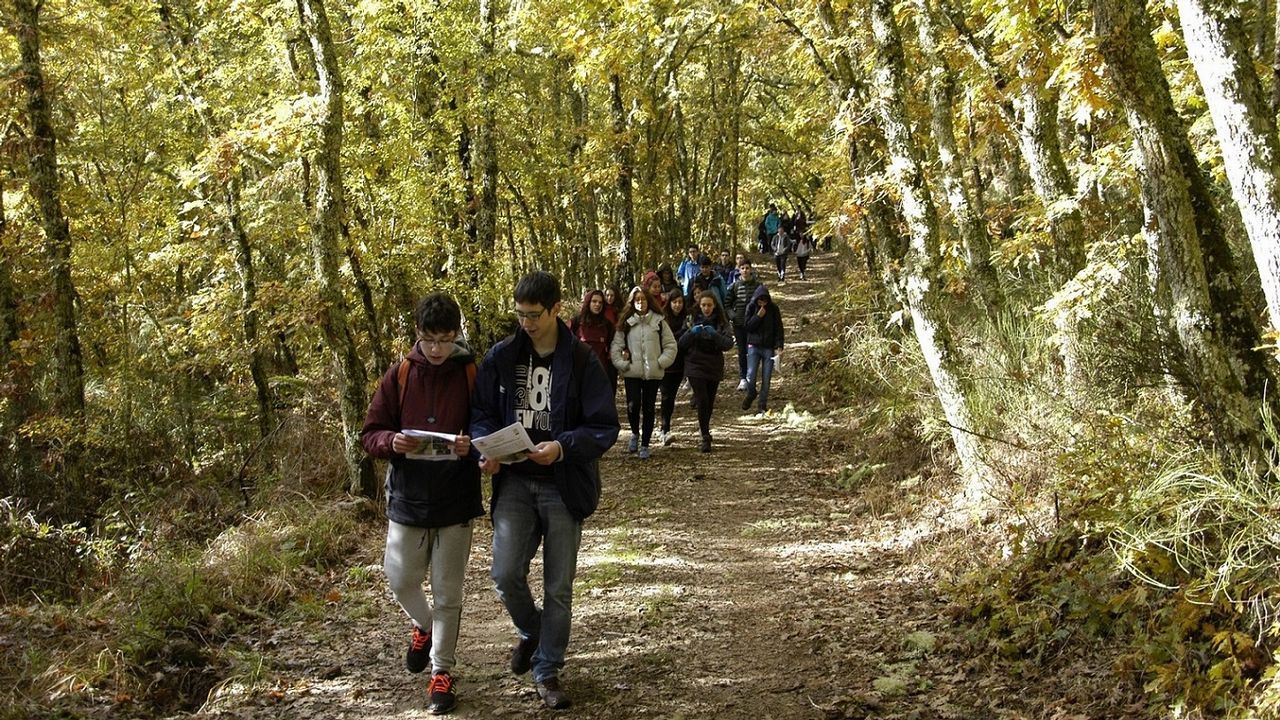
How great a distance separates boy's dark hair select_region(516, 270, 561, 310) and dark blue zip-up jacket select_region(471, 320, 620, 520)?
0.18 m

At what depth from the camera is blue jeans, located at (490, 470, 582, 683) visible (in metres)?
4.77

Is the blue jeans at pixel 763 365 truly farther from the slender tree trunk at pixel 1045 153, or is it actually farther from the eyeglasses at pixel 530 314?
the eyeglasses at pixel 530 314

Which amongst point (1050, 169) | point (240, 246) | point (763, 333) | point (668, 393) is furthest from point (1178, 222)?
point (240, 246)

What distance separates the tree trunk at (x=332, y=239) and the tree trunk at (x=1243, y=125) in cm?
711

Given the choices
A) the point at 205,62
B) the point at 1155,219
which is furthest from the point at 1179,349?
the point at 205,62

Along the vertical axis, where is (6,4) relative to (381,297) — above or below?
above

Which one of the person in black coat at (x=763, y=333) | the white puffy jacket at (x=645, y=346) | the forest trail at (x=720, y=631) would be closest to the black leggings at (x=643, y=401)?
the white puffy jacket at (x=645, y=346)

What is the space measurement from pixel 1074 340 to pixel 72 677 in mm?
6986

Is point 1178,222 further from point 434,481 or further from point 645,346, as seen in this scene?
point 645,346

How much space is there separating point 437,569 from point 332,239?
5.21 meters

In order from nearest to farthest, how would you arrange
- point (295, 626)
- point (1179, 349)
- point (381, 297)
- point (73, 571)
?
point (1179, 349) → point (295, 626) → point (73, 571) → point (381, 297)

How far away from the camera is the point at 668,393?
11781 millimetres

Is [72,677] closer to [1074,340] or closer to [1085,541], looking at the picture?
[1085,541]

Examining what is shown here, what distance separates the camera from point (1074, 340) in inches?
283
